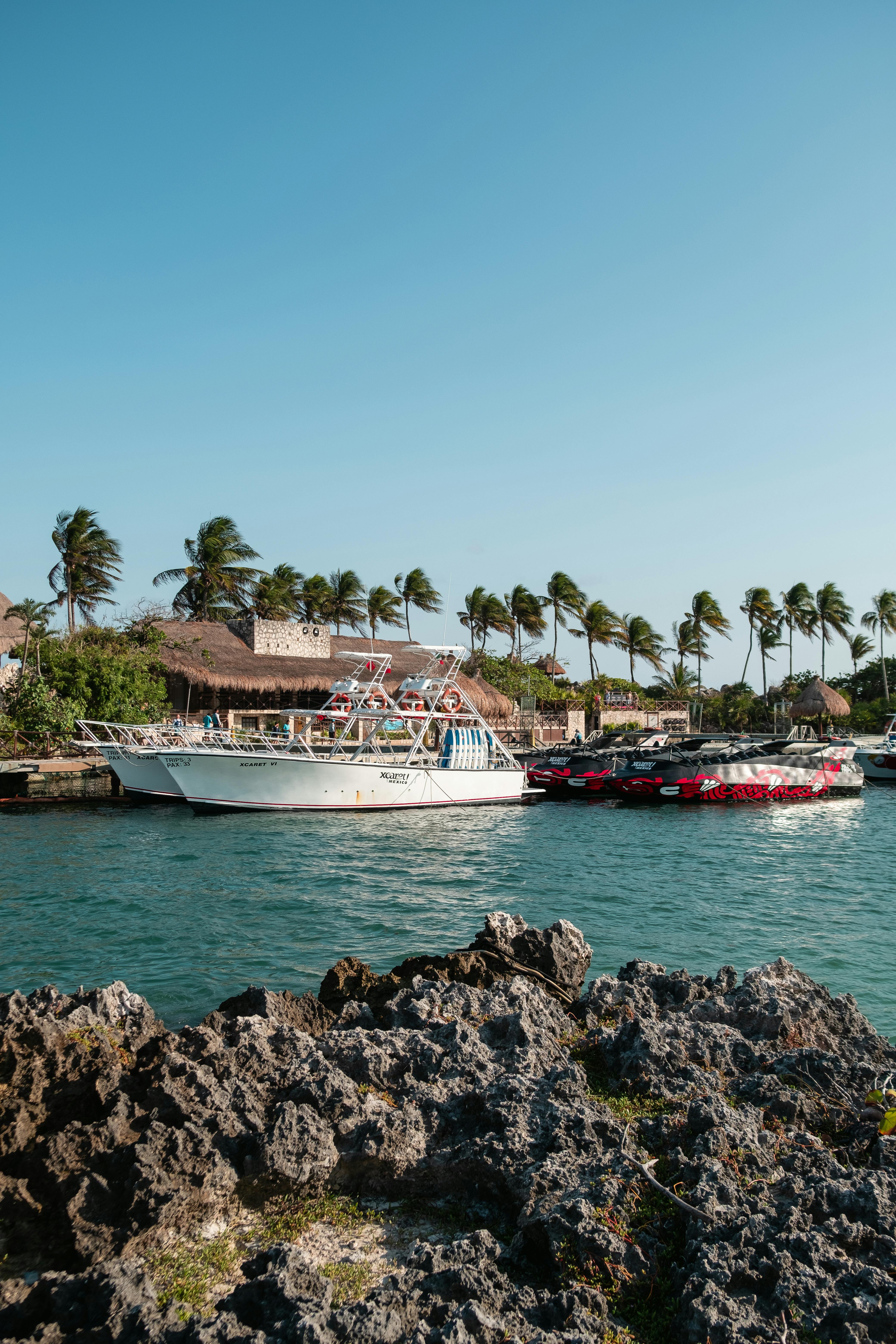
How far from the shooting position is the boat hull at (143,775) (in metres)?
26.2

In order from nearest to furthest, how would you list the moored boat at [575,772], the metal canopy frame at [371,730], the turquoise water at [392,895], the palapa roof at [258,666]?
the turquoise water at [392,895], the metal canopy frame at [371,730], the moored boat at [575,772], the palapa roof at [258,666]

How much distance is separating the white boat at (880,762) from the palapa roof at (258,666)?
17322mm

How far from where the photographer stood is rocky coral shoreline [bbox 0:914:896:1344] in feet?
11.1

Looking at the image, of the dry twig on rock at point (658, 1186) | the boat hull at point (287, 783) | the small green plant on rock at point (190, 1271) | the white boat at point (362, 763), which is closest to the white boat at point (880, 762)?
the white boat at point (362, 763)

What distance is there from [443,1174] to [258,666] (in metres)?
36.6

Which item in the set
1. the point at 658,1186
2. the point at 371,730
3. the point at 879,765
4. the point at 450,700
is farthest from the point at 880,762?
the point at 658,1186

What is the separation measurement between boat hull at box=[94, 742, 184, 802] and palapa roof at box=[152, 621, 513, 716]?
10.6m

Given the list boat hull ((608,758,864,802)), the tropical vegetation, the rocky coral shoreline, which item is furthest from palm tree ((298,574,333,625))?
the rocky coral shoreline

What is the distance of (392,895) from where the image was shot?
14.1m

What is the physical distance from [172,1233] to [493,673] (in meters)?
51.0

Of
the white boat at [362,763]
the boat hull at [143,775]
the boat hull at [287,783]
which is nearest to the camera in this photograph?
the boat hull at [287,783]

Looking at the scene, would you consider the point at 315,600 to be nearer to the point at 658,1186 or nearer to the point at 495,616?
the point at 495,616

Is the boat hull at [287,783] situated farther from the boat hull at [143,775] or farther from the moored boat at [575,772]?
the moored boat at [575,772]

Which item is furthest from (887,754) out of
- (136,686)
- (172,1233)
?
(172,1233)
